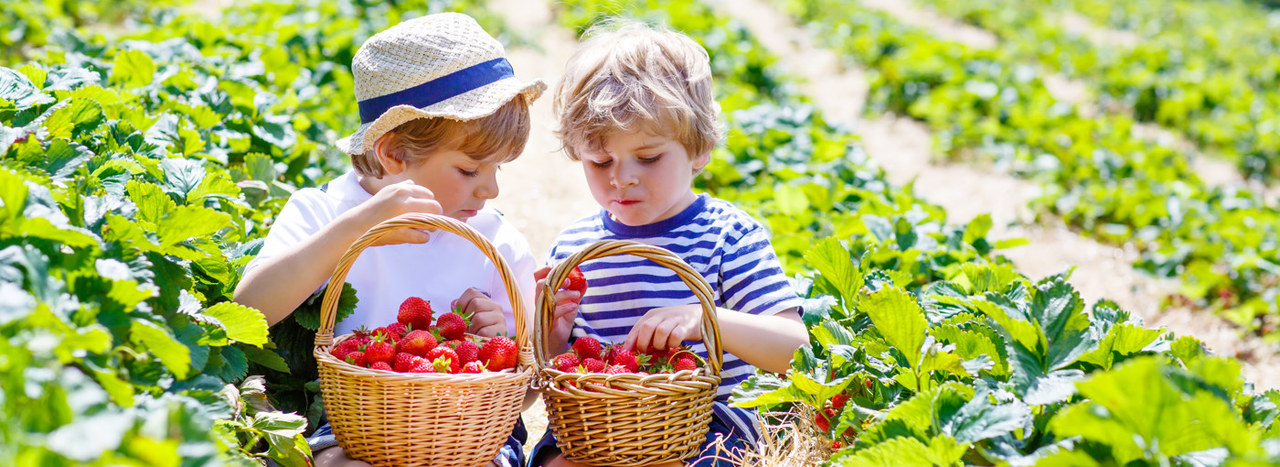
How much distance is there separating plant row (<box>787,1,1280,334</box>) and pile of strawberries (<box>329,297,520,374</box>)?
15.0 ft

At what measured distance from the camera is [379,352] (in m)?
2.10

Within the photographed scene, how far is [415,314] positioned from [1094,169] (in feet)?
21.2

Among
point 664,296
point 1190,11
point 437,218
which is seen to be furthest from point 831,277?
point 1190,11

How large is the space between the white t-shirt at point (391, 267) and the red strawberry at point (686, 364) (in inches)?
18.8

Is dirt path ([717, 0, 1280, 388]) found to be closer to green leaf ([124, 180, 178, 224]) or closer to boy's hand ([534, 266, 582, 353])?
boy's hand ([534, 266, 582, 353])

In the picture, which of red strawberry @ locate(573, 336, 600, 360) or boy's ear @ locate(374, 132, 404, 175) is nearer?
red strawberry @ locate(573, 336, 600, 360)

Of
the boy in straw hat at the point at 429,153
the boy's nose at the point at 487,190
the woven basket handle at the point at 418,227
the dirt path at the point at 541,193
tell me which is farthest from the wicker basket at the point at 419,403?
the dirt path at the point at 541,193

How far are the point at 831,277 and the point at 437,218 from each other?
3.59 feet

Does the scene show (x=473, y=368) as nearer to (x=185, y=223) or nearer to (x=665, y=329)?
(x=665, y=329)

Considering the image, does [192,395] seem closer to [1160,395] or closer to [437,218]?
[437,218]

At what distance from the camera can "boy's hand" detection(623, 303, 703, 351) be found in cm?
230

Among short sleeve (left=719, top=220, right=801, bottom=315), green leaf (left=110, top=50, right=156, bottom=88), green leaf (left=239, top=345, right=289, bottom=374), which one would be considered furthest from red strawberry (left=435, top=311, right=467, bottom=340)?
green leaf (left=110, top=50, right=156, bottom=88)

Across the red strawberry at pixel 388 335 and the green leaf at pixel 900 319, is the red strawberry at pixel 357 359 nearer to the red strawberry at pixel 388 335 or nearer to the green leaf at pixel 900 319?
the red strawberry at pixel 388 335

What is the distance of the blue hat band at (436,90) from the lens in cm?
262
